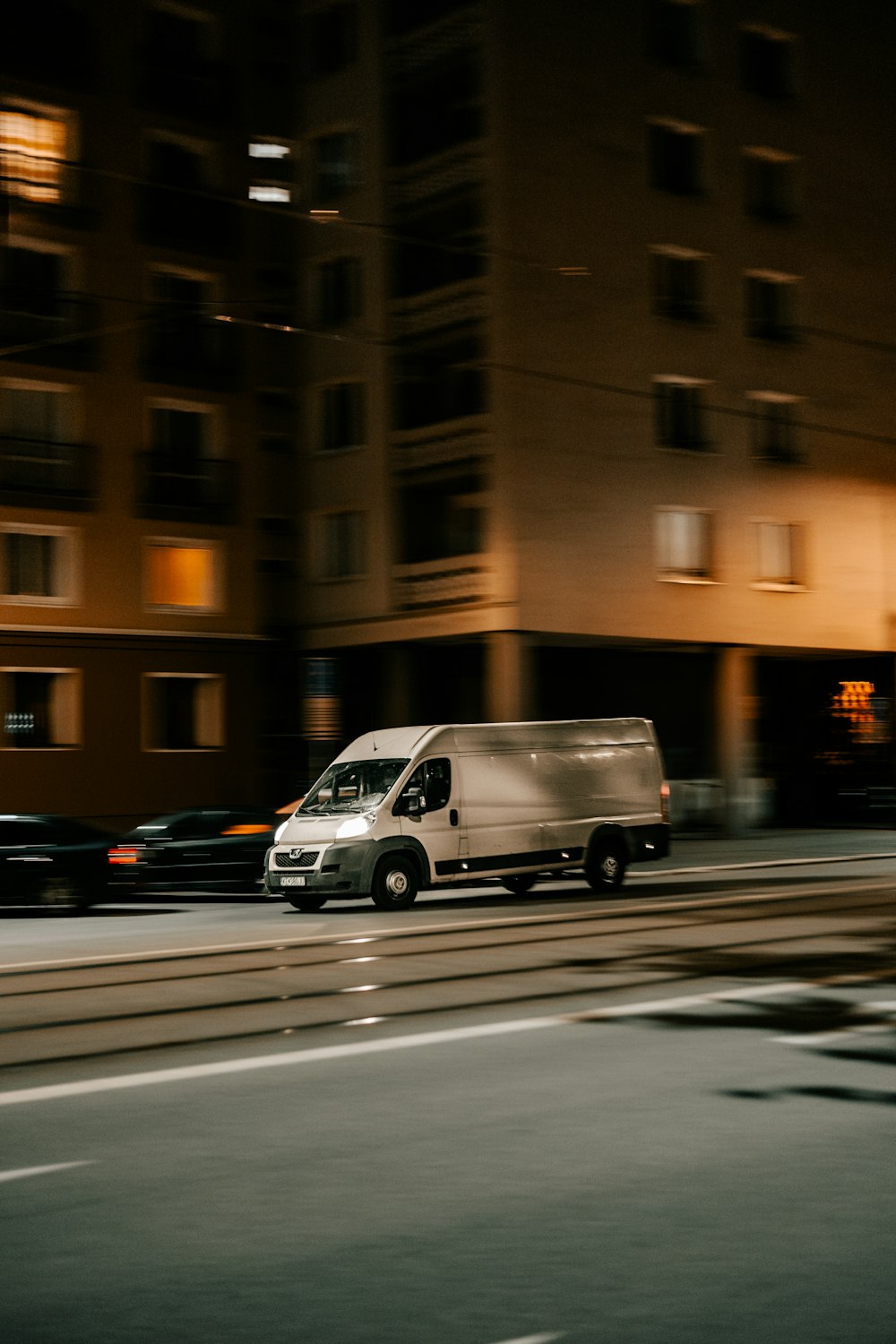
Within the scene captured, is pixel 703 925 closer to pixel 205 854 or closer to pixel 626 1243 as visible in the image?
pixel 205 854

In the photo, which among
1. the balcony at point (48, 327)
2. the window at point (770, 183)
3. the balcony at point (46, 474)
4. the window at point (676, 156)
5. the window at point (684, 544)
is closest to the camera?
the balcony at point (46, 474)

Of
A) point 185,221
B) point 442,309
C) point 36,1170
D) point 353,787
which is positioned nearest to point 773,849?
point 442,309

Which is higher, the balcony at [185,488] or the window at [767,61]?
the window at [767,61]

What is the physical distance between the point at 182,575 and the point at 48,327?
5521 mm

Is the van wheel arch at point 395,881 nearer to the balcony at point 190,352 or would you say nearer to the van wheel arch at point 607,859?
the van wheel arch at point 607,859

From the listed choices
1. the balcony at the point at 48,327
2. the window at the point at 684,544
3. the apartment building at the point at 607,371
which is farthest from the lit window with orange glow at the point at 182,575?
the window at the point at 684,544

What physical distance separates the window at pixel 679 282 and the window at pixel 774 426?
224 cm

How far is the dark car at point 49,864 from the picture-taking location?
2056cm

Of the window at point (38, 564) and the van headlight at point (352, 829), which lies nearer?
the van headlight at point (352, 829)

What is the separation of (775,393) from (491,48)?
9340 mm

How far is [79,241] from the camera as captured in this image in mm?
33625

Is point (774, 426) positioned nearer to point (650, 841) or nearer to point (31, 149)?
point (31, 149)

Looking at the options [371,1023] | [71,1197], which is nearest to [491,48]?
[371,1023]

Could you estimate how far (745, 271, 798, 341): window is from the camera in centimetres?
3644
